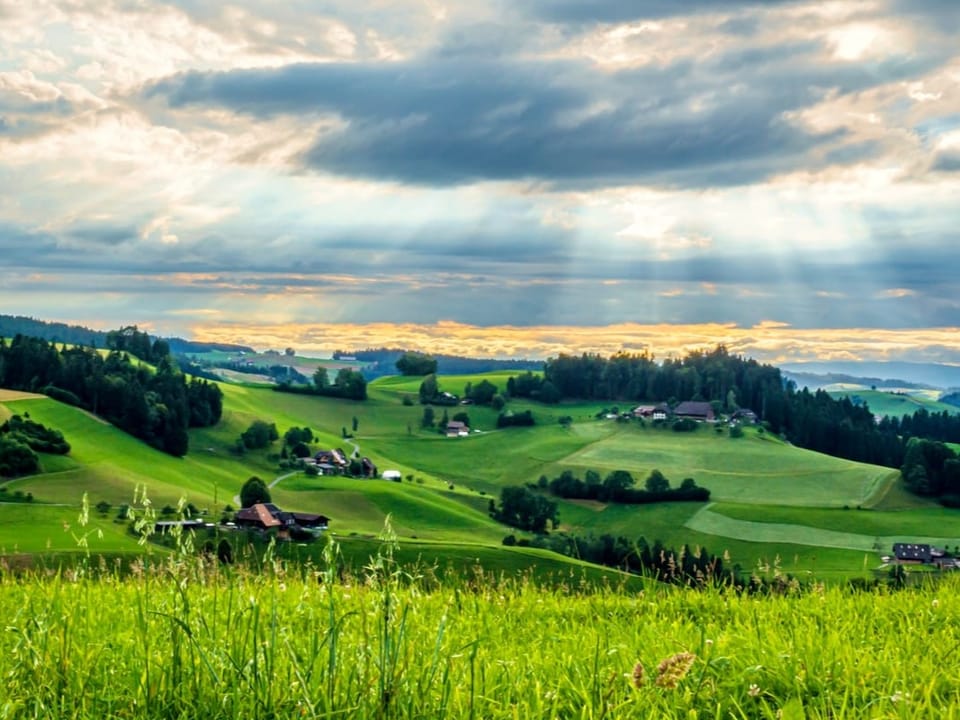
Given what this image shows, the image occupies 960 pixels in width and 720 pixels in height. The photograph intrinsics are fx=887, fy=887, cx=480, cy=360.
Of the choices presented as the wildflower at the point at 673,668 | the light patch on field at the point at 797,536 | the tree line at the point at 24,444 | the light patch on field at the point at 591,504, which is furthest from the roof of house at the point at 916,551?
the tree line at the point at 24,444

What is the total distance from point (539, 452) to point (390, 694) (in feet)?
608

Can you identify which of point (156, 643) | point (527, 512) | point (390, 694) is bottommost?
point (527, 512)

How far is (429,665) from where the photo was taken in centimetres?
503

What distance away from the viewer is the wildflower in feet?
14.5

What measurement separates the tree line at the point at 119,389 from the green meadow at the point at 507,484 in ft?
15.6

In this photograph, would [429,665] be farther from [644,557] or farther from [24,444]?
[24,444]

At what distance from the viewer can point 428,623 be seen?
8.27 m

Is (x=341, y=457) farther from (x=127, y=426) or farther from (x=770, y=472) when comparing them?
(x=770, y=472)

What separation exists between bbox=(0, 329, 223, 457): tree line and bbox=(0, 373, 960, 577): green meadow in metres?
4.76

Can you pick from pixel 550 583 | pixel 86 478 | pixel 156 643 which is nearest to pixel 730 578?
pixel 550 583

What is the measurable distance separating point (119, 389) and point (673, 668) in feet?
609

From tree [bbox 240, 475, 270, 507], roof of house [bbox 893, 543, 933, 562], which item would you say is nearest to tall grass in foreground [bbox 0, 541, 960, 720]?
roof of house [bbox 893, 543, 933, 562]

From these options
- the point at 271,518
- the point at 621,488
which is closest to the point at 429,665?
the point at 271,518

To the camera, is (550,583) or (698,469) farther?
(698,469)
